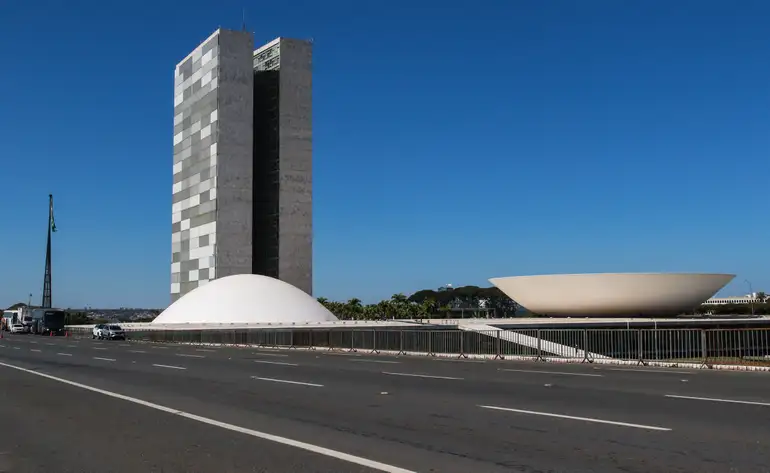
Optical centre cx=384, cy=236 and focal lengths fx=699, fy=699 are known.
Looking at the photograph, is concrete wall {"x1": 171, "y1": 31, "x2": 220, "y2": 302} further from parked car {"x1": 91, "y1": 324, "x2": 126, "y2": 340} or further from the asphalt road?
the asphalt road

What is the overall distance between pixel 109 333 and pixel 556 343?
41.7 meters

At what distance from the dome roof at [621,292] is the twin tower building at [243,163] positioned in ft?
175

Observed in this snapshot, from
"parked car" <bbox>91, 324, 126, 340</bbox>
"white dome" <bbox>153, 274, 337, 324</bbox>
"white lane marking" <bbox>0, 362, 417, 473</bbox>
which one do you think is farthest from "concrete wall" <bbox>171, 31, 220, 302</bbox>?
"white lane marking" <bbox>0, 362, 417, 473</bbox>

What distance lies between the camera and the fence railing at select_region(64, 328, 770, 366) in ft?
85.8

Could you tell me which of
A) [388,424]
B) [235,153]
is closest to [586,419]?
[388,424]

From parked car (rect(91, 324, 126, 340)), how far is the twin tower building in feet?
162

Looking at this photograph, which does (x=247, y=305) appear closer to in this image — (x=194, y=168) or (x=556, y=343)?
(x=194, y=168)

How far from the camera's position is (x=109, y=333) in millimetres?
59125

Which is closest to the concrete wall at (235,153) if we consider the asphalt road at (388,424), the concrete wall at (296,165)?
the concrete wall at (296,165)

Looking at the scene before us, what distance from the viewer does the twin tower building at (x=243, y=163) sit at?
4439 inches

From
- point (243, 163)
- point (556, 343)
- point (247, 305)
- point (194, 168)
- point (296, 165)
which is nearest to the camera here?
point (556, 343)

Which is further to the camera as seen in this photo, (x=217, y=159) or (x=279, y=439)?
(x=217, y=159)

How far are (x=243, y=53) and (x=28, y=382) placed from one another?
103 meters

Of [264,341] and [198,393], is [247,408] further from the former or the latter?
[264,341]
